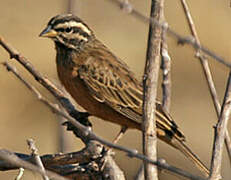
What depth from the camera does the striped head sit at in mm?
6875

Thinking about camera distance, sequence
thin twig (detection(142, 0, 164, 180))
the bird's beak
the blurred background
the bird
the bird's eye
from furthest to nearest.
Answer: the blurred background, the bird's eye, the bird, the bird's beak, thin twig (detection(142, 0, 164, 180))

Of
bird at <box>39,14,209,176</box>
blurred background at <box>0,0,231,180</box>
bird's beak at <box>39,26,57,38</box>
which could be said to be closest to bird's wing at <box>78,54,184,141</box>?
bird at <box>39,14,209,176</box>

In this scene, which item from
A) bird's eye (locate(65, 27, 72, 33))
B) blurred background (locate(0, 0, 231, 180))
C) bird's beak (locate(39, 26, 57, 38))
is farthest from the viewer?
blurred background (locate(0, 0, 231, 180))

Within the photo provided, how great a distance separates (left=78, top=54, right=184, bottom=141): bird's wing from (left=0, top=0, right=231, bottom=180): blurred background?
13.9 ft

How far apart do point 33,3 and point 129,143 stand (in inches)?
174

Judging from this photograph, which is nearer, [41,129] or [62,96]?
[62,96]

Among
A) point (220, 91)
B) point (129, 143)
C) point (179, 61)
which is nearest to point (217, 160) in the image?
point (129, 143)

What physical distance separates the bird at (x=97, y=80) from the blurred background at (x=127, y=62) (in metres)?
4.24

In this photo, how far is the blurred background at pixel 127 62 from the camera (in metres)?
12.5

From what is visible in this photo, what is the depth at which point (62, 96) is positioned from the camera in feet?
22.7

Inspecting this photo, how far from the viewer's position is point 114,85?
7367 mm

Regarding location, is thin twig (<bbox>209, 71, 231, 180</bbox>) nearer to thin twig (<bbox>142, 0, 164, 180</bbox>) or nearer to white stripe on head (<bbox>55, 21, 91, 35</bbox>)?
thin twig (<bbox>142, 0, 164, 180</bbox>)

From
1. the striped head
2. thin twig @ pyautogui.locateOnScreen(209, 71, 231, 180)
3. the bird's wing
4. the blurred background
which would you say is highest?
the blurred background

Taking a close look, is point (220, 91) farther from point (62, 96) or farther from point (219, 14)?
point (62, 96)
